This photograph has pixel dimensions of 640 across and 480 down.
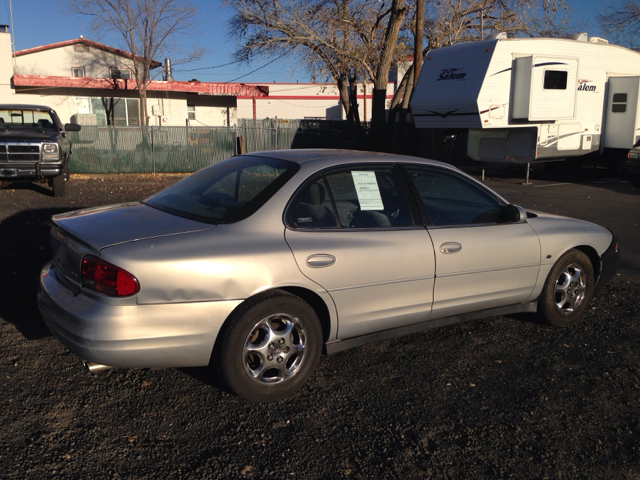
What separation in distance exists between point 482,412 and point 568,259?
2021 mm

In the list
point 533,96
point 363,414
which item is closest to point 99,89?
point 533,96

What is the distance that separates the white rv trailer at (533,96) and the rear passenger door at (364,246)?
1207cm

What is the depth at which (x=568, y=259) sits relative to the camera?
5094 millimetres

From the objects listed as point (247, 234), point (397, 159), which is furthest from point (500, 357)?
point (247, 234)

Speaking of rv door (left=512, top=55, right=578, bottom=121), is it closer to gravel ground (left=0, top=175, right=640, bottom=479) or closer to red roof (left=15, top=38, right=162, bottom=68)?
gravel ground (left=0, top=175, right=640, bottom=479)

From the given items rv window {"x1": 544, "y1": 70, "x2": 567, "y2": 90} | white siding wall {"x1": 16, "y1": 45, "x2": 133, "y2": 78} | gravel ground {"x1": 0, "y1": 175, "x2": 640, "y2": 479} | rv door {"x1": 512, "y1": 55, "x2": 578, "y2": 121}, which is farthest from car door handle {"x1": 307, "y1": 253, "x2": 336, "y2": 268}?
white siding wall {"x1": 16, "y1": 45, "x2": 133, "y2": 78}

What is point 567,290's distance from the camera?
17.0 feet

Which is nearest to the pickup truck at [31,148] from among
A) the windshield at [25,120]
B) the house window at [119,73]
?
the windshield at [25,120]

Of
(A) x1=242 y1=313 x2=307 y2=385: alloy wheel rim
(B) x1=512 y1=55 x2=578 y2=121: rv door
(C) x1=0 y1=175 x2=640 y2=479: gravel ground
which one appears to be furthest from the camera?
(B) x1=512 y1=55 x2=578 y2=121: rv door

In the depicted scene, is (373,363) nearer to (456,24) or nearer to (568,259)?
(568,259)

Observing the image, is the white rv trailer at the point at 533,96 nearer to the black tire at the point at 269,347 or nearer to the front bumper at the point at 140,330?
the black tire at the point at 269,347

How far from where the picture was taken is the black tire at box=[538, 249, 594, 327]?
→ 504 cm

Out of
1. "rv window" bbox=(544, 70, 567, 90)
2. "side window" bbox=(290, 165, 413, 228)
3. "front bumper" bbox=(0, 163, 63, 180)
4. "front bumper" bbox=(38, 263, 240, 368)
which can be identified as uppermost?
"rv window" bbox=(544, 70, 567, 90)

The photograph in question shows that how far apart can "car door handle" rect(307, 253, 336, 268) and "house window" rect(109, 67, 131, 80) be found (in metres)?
29.1
